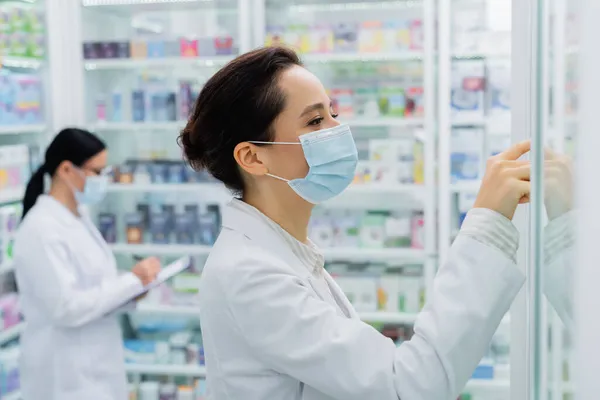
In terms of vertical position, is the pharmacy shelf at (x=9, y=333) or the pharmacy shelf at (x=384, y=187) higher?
the pharmacy shelf at (x=384, y=187)

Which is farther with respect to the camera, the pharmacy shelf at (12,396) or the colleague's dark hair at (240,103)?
the pharmacy shelf at (12,396)

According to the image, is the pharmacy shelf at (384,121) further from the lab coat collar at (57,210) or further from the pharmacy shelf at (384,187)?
the lab coat collar at (57,210)

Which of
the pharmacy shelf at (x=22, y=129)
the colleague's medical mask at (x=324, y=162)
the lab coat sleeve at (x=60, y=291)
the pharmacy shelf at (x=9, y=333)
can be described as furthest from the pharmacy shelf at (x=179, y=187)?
the colleague's medical mask at (x=324, y=162)

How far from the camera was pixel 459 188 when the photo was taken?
394 cm

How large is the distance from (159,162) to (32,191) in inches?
55.3

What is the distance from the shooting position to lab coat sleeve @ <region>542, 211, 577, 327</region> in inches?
23.5

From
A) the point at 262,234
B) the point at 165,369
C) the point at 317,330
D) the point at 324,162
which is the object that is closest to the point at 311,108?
the point at 324,162

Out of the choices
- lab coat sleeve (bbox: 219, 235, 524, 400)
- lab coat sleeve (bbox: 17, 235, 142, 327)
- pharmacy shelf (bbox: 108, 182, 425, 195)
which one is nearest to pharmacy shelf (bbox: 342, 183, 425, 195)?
pharmacy shelf (bbox: 108, 182, 425, 195)

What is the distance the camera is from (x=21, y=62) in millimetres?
4137

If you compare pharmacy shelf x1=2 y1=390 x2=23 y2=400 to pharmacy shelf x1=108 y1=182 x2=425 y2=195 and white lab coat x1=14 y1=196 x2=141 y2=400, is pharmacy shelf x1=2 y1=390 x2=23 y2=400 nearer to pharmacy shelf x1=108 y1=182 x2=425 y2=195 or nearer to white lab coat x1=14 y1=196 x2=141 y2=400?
white lab coat x1=14 y1=196 x2=141 y2=400

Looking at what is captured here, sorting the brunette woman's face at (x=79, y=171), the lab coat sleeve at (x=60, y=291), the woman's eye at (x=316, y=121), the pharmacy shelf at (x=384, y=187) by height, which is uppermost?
the woman's eye at (x=316, y=121)

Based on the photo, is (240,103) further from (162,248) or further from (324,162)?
(162,248)

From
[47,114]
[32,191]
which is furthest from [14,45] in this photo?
[32,191]

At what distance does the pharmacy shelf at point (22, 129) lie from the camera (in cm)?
383
